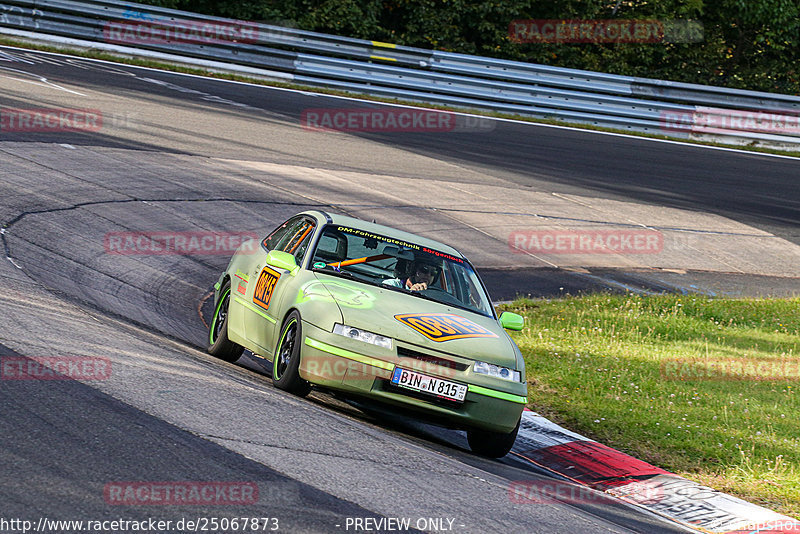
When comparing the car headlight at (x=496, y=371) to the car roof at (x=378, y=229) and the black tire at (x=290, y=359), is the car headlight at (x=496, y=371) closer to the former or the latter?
the black tire at (x=290, y=359)

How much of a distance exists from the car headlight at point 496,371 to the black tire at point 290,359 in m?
1.27

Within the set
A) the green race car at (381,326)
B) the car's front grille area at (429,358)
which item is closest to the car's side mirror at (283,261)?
the green race car at (381,326)

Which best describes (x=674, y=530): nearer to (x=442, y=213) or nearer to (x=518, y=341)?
(x=518, y=341)

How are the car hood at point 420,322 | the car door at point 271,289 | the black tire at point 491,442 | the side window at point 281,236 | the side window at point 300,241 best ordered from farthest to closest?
the side window at point 281,236
the side window at point 300,241
the car door at point 271,289
the black tire at point 491,442
the car hood at point 420,322

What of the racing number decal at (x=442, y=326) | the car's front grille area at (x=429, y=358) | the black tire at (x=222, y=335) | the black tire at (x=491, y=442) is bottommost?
the black tire at (x=491, y=442)

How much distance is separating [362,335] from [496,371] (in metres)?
1.05

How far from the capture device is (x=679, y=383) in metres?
10.4

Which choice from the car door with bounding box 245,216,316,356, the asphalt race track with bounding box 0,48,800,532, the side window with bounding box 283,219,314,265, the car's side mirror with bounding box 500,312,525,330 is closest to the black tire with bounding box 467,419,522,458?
the asphalt race track with bounding box 0,48,800,532

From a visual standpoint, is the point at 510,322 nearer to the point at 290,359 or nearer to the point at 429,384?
the point at 429,384

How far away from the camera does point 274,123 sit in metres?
21.7

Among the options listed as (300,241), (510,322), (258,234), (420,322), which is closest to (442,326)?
(420,322)

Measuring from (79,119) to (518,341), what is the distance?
34.1ft

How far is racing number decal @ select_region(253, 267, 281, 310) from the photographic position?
8.23 metres

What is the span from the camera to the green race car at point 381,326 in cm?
698
